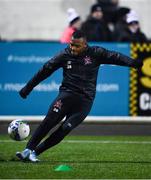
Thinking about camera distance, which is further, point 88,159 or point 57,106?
point 88,159

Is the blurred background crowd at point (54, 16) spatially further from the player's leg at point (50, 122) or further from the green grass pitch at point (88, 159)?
the player's leg at point (50, 122)

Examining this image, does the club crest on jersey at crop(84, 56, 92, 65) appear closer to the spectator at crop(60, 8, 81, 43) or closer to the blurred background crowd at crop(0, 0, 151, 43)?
the spectator at crop(60, 8, 81, 43)

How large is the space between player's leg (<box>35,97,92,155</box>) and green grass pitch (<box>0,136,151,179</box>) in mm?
246

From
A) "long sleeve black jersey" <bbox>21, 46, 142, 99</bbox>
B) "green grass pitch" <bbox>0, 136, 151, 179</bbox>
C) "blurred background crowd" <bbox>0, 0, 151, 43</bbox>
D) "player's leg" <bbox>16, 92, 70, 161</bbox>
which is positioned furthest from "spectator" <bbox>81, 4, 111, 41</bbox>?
"player's leg" <bbox>16, 92, 70, 161</bbox>

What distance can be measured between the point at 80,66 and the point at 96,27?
741cm

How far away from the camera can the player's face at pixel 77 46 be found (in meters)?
12.2

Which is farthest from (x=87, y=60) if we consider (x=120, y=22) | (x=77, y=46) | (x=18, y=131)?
(x=120, y=22)

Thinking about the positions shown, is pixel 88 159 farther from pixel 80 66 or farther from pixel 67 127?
pixel 80 66

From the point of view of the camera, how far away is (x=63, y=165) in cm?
1151

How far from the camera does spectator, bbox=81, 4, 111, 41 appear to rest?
19703 mm

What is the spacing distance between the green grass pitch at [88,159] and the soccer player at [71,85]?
1.10 feet

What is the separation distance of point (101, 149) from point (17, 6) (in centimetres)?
771

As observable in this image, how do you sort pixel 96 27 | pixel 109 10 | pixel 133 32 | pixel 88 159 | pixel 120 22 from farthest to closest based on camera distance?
pixel 109 10 → pixel 120 22 → pixel 96 27 → pixel 133 32 → pixel 88 159

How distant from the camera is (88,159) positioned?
1283 centimetres
